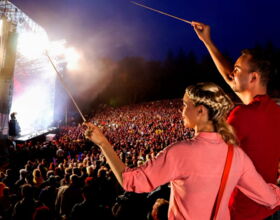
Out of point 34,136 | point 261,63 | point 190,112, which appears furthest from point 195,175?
point 34,136

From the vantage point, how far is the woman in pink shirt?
4.72 feet

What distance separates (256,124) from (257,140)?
0.36 ft

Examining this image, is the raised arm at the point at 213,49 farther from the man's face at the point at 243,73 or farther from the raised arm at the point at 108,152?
the raised arm at the point at 108,152

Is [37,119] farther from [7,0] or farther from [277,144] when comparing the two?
[277,144]

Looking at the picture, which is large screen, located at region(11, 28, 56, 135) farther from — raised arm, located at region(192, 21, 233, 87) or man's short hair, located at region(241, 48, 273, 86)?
man's short hair, located at region(241, 48, 273, 86)

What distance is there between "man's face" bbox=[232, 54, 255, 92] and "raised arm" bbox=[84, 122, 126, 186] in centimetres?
109

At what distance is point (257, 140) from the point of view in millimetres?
1771

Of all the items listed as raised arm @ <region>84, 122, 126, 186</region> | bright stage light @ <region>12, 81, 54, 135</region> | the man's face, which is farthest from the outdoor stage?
the man's face

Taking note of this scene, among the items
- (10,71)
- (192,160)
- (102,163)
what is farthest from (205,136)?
(10,71)

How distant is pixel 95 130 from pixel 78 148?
12852 mm

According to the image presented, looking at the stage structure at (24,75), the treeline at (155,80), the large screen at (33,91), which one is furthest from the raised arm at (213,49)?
the treeline at (155,80)

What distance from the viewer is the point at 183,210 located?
153cm

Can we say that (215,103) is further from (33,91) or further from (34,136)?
(33,91)

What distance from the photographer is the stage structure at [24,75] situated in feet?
40.6
